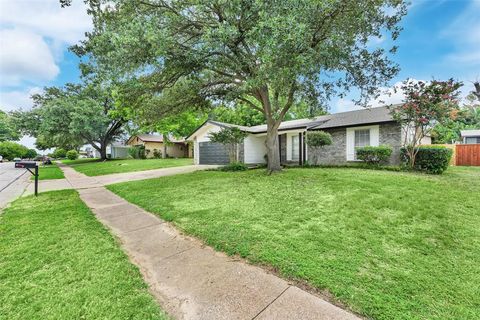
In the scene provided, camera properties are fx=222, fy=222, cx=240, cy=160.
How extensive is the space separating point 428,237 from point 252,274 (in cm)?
301

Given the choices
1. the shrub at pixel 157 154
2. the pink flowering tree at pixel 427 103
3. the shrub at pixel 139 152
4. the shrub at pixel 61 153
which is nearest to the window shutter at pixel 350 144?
the pink flowering tree at pixel 427 103

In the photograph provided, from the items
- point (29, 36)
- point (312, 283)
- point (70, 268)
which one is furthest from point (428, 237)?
point (29, 36)

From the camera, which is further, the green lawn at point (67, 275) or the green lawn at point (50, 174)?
the green lawn at point (50, 174)

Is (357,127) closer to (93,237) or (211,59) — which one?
(211,59)

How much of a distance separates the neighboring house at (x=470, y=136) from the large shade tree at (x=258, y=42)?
69.6 feet

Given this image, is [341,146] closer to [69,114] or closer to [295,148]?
[295,148]

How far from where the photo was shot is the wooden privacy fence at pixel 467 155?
1350 centimetres

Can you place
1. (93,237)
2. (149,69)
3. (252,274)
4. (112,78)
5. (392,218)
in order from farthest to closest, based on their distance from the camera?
(149,69), (112,78), (392,218), (93,237), (252,274)

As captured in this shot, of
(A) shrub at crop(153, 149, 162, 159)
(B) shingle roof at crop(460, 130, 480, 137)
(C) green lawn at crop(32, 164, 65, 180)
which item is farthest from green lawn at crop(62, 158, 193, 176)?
(B) shingle roof at crop(460, 130, 480, 137)

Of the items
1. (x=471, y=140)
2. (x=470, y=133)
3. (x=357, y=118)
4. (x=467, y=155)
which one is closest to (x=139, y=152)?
(x=357, y=118)

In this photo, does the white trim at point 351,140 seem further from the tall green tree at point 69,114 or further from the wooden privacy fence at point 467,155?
the tall green tree at point 69,114

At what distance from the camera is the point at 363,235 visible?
3.65 meters

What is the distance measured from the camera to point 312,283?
2.48 m

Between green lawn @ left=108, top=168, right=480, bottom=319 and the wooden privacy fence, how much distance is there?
9.63 metres
